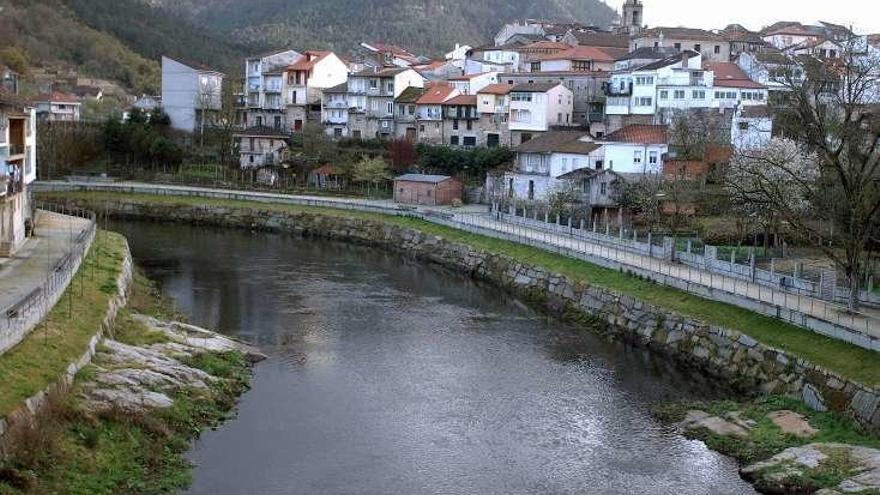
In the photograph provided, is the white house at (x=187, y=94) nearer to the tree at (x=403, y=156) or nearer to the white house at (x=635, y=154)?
the tree at (x=403, y=156)

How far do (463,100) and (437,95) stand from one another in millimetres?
2480

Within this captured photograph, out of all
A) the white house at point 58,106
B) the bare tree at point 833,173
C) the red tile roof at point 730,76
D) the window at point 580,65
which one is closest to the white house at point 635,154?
the bare tree at point 833,173

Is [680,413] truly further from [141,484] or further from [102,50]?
[102,50]

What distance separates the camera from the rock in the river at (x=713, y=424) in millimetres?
19453

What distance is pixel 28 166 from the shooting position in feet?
114

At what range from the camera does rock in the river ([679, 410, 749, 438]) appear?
19.5 metres

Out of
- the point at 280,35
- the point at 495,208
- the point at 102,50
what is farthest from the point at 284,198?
the point at 280,35

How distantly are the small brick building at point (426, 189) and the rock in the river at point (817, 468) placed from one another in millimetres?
35113

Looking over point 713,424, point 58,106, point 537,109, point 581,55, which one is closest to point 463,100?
point 537,109

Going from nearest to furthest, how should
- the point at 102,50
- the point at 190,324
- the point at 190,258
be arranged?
the point at 190,324 → the point at 190,258 → the point at 102,50

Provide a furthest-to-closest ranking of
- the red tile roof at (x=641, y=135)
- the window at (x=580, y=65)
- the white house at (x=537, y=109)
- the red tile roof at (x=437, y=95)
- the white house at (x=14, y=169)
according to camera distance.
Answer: the window at (x=580, y=65), the red tile roof at (x=437, y=95), the white house at (x=537, y=109), the red tile roof at (x=641, y=135), the white house at (x=14, y=169)

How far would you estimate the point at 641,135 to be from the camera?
161ft

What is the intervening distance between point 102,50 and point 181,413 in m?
101

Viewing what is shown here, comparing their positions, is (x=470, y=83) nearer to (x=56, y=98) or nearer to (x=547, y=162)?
(x=547, y=162)
